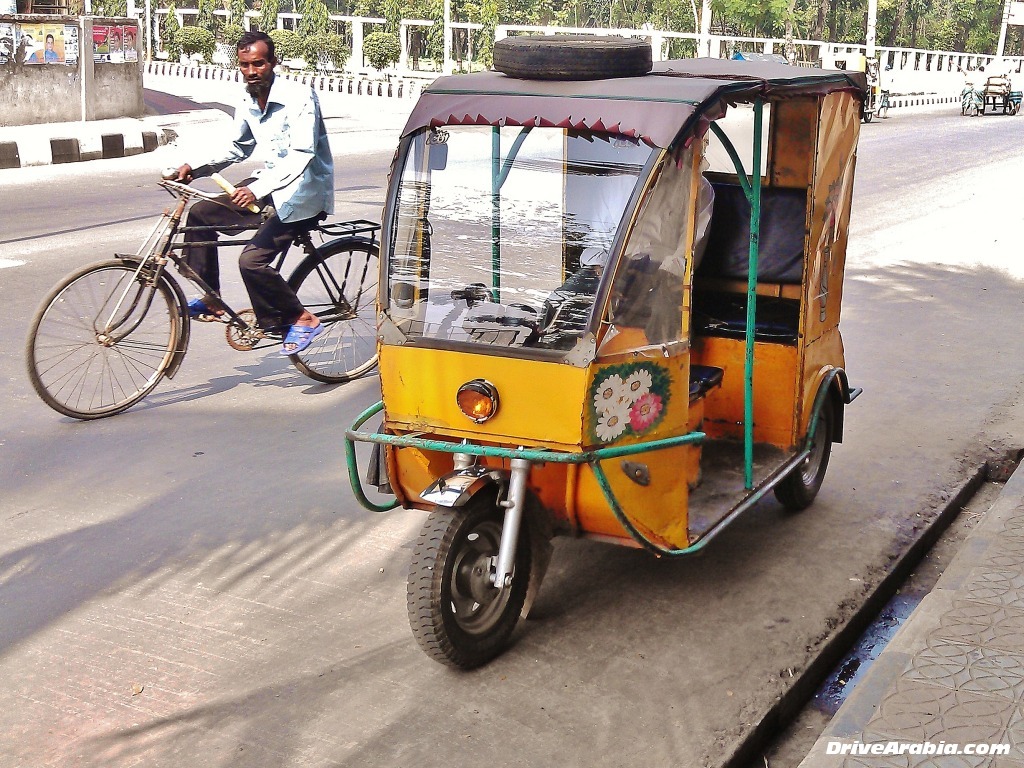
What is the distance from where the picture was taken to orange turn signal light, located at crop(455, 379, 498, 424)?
133 inches

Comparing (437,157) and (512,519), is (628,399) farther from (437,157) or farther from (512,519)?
(437,157)

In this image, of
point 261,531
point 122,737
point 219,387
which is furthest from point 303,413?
point 122,737

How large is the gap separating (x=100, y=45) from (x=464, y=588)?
17962mm

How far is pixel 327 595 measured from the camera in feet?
12.8

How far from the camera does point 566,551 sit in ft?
14.1

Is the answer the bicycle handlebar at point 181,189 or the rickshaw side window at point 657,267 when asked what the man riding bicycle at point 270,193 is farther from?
the rickshaw side window at point 657,267

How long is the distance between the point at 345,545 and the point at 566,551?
81cm

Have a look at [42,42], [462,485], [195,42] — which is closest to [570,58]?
[462,485]

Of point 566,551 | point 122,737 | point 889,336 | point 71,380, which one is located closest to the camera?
point 122,737

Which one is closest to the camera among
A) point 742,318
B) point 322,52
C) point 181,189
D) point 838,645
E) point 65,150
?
point 838,645

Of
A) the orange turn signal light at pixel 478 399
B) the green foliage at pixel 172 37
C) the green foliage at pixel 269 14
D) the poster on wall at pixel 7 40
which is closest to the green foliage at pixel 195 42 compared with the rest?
the green foliage at pixel 172 37

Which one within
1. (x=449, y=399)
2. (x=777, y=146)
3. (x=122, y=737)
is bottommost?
(x=122, y=737)

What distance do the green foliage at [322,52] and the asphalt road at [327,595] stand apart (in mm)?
45088

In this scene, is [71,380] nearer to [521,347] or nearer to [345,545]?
A: [345,545]
